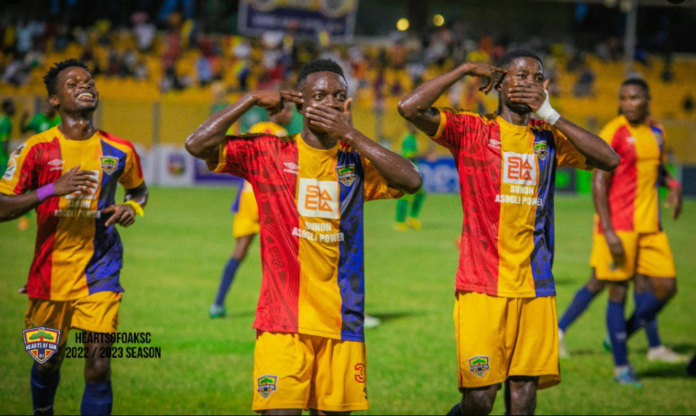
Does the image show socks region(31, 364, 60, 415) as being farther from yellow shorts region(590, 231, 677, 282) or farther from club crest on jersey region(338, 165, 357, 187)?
yellow shorts region(590, 231, 677, 282)

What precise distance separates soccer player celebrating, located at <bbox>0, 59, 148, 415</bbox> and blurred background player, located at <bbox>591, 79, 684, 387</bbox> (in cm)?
431

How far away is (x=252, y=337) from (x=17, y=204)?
4.13m

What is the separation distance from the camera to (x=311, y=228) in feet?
13.5

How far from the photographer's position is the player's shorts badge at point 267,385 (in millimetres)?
3955

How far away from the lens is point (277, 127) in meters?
9.09

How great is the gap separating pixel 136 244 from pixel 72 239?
10.1 metres

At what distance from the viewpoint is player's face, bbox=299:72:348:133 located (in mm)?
4066

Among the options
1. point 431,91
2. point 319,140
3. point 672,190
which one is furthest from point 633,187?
point 319,140

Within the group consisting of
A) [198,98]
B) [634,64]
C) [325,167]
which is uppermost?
[634,64]

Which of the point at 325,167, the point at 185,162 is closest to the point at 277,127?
the point at 325,167

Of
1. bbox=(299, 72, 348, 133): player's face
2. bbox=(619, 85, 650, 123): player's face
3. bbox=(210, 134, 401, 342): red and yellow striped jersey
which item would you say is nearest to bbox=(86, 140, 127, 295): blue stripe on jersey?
bbox=(210, 134, 401, 342): red and yellow striped jersey

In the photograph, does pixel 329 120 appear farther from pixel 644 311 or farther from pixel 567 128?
pixel 644 311

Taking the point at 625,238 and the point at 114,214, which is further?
the point at 625,238

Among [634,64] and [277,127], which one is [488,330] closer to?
[277,127]
